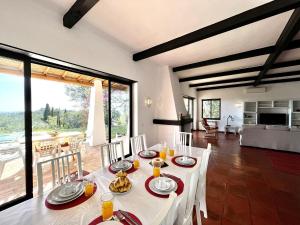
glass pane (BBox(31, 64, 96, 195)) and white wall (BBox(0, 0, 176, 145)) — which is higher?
white wall (BBox(0, 0, 176, 145))

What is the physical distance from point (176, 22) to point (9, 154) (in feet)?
10.1

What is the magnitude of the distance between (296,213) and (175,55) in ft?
11.4

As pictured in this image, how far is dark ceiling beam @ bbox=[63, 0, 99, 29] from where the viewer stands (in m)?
1.54

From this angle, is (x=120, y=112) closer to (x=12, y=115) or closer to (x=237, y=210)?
(x=12, y=115)

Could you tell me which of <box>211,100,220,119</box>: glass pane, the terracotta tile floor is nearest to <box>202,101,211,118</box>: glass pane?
<box>211,100,220,119</box>: glass pane

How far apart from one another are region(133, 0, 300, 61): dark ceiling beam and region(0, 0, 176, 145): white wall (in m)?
0.91

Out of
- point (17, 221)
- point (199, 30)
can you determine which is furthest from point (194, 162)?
point (199, 30)

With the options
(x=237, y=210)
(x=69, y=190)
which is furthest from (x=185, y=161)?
(x=69, y=190)

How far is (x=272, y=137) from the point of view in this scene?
4320 millimetres

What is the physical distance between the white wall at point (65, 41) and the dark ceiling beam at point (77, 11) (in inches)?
4.7

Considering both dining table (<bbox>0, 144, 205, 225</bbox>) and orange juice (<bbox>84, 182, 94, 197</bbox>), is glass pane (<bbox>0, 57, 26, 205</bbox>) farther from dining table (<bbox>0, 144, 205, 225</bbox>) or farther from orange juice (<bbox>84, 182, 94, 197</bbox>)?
orange juice (<bbox>84, 182, 94, 197</bbox>)

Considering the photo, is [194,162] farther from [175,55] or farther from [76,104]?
[76,104]

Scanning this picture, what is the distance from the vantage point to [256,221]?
1.64 metres

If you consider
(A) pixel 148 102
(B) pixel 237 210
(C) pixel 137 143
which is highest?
(A) pixel 148 102
